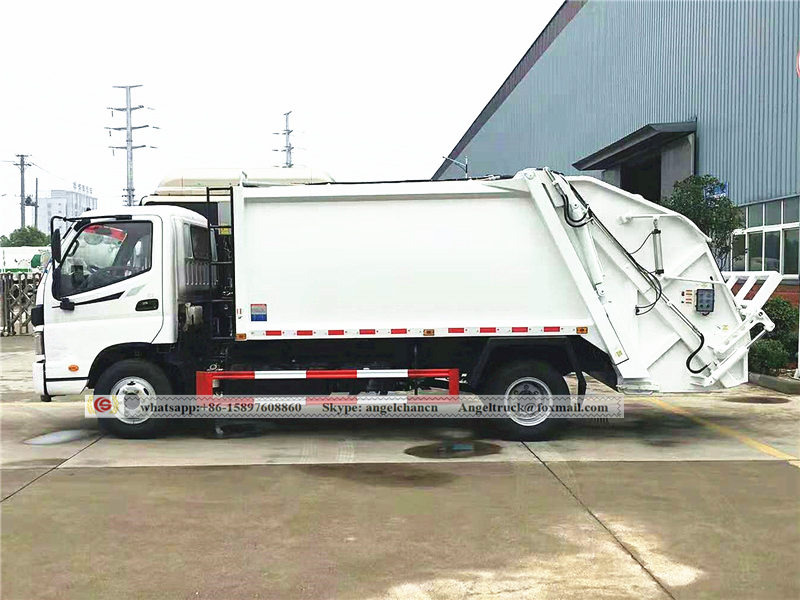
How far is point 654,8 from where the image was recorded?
25328 millimetres

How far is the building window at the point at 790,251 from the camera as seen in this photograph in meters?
17.1

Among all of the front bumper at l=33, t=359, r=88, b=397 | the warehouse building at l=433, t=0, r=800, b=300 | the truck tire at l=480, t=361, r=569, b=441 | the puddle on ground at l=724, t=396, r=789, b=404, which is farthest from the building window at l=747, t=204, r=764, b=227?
the front bumper at l=33, t=359, r=88, b=397

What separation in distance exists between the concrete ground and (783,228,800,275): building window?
791cm

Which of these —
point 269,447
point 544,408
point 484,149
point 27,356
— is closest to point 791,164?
point 544,408

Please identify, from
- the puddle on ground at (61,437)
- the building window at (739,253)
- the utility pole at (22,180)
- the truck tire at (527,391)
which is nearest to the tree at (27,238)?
the utility pole at (22,180)

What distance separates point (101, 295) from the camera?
953cm

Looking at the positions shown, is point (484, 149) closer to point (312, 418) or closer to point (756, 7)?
point (756, 7)

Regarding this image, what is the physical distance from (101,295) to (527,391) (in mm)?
4935

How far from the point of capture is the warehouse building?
17.4m

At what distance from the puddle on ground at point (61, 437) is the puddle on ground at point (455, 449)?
13.0 ft

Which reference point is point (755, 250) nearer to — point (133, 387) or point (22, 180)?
point (133, 387)

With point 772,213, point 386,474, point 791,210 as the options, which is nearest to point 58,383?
point 386,474

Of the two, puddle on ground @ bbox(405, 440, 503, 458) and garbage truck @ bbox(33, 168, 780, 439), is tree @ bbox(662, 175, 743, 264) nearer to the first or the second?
garbage truck @ bbox(33, 168, 780, 439)

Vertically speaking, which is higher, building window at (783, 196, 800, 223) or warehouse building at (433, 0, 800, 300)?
warehouse building at (433, 0, 800, 300)
